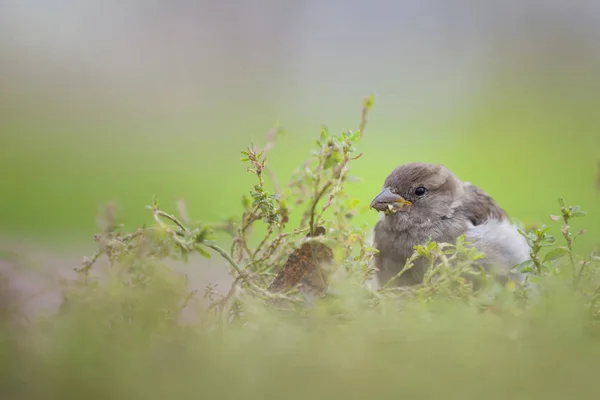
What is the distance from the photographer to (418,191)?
9.36 feet

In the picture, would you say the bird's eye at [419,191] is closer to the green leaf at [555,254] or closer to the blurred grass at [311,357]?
the green leaf at [555,254]

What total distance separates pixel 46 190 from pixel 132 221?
2.04m

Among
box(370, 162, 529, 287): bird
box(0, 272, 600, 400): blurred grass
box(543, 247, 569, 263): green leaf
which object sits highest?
box(370, 162, 529, 287): bird

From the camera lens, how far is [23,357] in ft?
3.32

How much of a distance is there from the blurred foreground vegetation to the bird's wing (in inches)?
44.0

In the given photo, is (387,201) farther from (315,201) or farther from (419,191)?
(315,201)

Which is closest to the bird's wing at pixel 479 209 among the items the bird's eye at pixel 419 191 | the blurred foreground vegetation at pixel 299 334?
the bird's eye at pixel 419 191

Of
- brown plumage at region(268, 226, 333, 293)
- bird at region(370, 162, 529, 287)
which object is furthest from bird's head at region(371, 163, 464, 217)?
brown plumage at region(268, 226, 333, 293)

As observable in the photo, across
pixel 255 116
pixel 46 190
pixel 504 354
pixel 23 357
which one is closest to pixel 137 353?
pixel 23 357

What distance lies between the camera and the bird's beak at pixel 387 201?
2699mm

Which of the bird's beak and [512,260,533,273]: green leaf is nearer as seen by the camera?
[512,260,533,273]: green leaf

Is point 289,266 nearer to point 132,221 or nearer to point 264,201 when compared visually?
point 264,201

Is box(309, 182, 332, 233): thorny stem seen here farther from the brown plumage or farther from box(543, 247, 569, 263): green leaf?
box(543, 247, 569, 263): green leaf

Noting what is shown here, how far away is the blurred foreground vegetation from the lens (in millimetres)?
958
